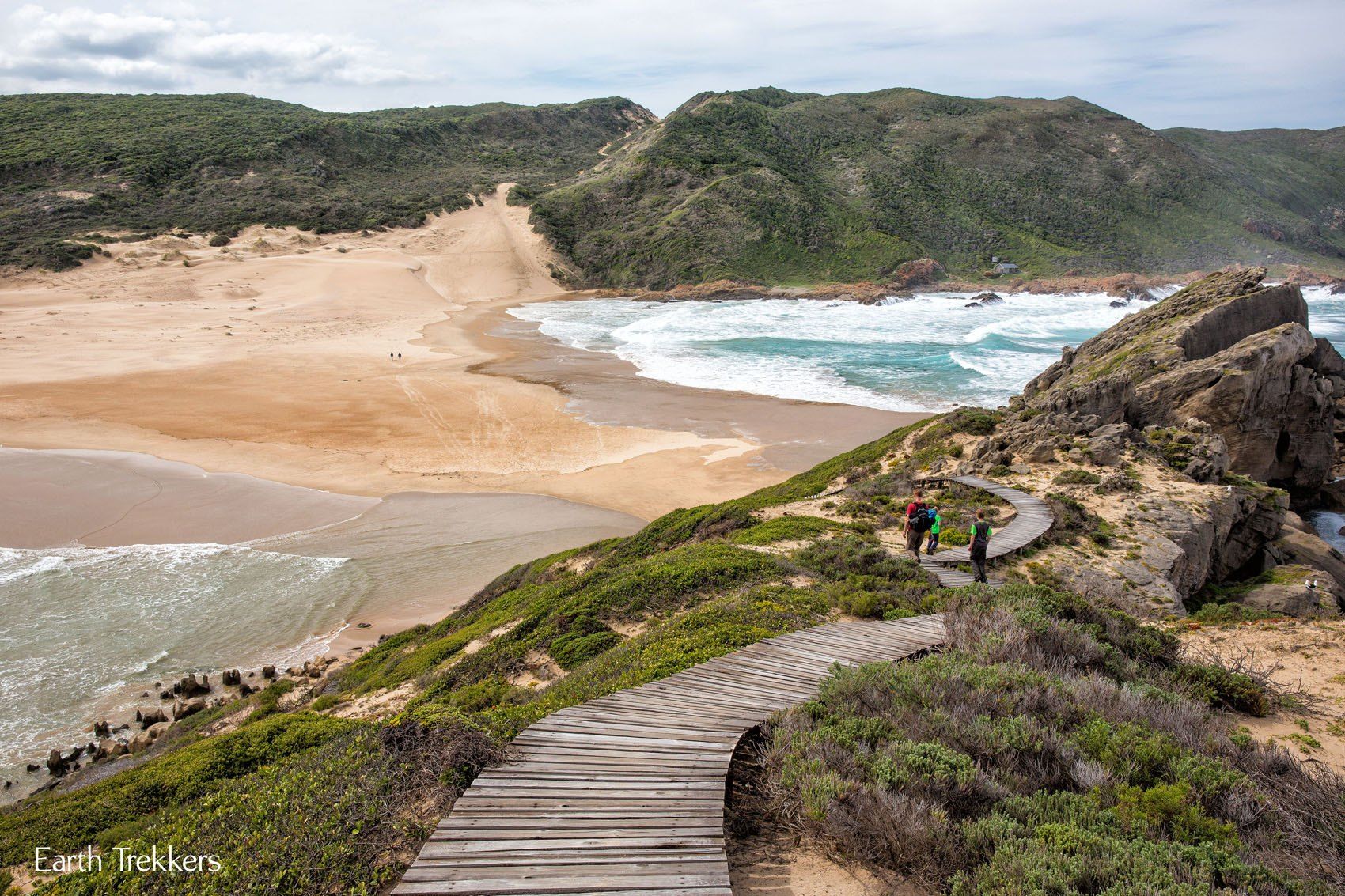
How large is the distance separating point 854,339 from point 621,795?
4539 cm

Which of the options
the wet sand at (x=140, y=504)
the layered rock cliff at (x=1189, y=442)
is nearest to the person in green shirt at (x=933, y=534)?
the layered rock cliff at (x=1189, y=442)

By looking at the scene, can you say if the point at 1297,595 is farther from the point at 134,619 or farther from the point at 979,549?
the point at 134,619

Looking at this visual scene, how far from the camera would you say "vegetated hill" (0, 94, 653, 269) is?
61663 millimetres

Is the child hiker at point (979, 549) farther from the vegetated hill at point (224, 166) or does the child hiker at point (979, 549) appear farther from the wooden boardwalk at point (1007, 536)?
the vegetated hill at point (224, 166)

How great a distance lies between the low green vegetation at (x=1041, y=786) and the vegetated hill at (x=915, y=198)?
6800 centimetres

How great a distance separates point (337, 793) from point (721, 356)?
121 feet

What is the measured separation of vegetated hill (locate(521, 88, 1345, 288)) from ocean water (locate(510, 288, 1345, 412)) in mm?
10776

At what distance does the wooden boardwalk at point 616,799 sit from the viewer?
3.81 meters

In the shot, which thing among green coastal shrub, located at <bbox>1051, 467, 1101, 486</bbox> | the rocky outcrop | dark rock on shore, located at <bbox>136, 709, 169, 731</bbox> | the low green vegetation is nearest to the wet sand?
dark rock on shore, located at <bbox>136, 709, 169, 731</bbox>

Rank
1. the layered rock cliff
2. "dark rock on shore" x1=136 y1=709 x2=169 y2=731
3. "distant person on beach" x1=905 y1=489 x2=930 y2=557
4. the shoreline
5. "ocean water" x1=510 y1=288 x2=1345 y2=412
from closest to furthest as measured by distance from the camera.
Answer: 1. "dark rock on shore" x1=136 y1=709 x2=169 y2=731
2. "distant person on beach" x1=905 y1=489 x2=930 y2=557
3. the shoreline
4. the layered rock cliff
5. "ocean water" x1=510 y1=288 x2=1345 y2=412

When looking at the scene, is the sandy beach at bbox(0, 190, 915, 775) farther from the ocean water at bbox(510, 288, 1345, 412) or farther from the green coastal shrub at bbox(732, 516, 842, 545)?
the green coastal shrub at bbox(732, 516, 842, 545)

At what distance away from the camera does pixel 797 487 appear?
16.5 meters

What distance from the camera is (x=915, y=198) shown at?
86750 mm

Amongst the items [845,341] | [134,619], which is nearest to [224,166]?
[845,341]
